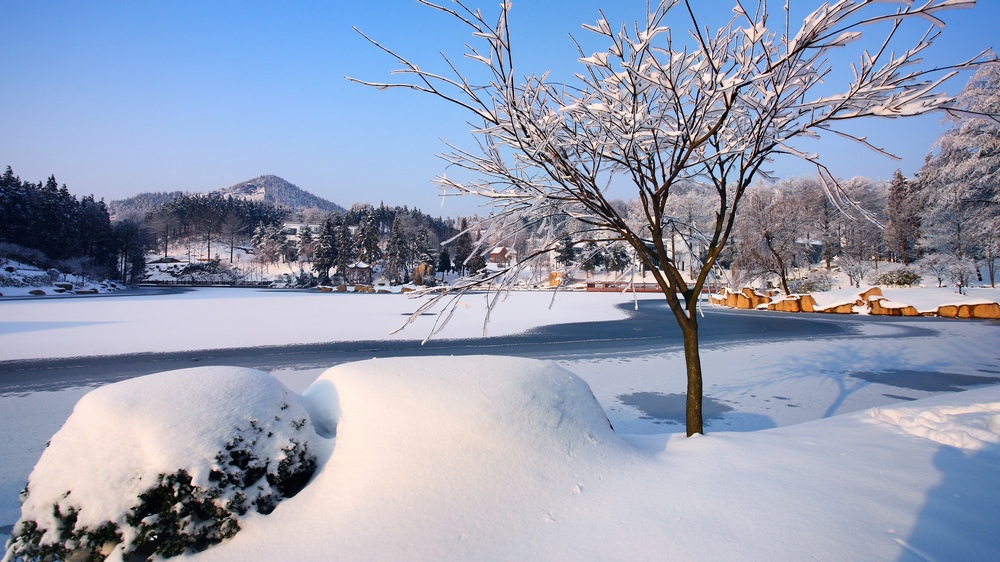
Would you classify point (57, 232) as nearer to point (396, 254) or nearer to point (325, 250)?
point (325, 250)

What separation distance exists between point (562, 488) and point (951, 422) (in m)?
3.91

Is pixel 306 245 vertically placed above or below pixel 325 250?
above

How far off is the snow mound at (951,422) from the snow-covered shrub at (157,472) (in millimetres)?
4742

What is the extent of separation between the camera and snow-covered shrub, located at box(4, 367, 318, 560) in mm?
2283

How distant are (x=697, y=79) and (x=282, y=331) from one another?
48.4 ft

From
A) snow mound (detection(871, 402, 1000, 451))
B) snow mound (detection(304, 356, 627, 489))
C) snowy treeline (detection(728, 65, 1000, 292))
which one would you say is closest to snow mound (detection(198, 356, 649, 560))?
snow mound (detection(304, 356, 627, 489))

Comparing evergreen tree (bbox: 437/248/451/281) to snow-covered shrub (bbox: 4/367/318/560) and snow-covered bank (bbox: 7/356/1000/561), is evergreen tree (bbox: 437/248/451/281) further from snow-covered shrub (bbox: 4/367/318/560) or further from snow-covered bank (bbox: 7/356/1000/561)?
snow-covered shrub (bbox: 4/367/318/560)

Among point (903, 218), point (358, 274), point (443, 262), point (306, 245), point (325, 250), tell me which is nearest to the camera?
point (903, 218)

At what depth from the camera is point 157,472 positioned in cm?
237

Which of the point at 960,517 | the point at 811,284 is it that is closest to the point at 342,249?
the point at 811,284

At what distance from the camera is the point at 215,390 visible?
2.79m

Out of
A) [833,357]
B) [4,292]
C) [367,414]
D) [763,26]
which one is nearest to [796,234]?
[833,357]

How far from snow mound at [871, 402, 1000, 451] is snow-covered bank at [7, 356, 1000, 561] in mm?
256

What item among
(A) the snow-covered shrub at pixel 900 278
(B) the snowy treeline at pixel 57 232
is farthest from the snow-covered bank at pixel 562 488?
(B) the snowy treeline at pixel 57 232
